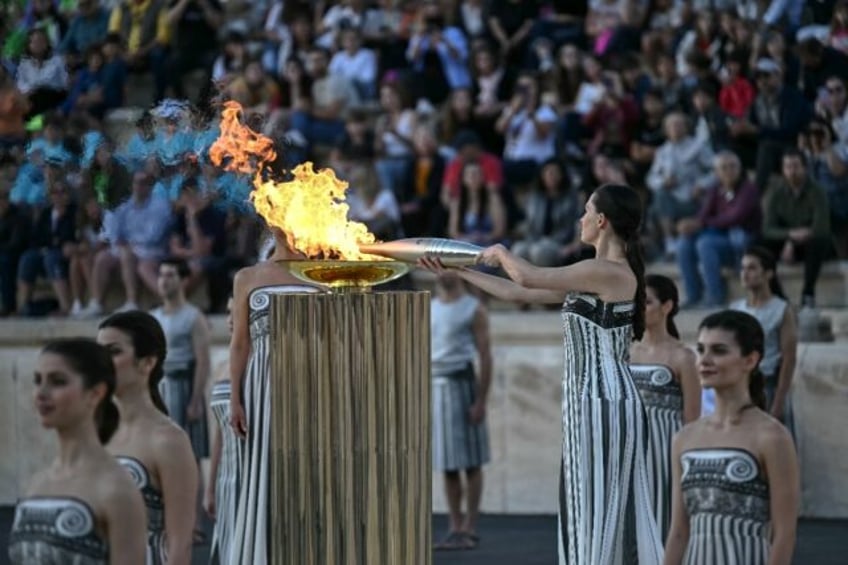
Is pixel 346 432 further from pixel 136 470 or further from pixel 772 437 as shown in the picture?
pixel 772 437

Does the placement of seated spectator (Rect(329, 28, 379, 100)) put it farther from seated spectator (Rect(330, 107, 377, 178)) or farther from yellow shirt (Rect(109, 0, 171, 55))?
yellow shirt (Rect(109, 0, 171, 55))

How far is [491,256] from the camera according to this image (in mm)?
7645

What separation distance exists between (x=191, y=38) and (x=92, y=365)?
14507 mm

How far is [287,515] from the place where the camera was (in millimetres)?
6785

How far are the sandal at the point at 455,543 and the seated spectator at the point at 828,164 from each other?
160 inches

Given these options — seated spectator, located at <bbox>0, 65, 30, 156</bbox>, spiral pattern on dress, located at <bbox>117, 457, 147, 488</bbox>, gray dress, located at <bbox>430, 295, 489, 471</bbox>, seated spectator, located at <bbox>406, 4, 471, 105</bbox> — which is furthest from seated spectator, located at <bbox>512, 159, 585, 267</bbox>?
spiral pattern on dress, located at <bbox>117, 457, 147, 488</bbox>

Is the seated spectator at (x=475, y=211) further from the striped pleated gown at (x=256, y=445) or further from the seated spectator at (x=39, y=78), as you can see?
the striped pleated gown at (x=256, y=445)

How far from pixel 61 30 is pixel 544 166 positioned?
611cm

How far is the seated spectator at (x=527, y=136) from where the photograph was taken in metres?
16.9

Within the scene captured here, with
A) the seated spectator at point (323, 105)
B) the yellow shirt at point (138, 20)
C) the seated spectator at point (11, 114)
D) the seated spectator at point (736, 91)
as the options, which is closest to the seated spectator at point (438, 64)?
the seated spectator at point (323, 105)

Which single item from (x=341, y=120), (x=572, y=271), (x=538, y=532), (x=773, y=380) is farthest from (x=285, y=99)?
(x=572, y=271)

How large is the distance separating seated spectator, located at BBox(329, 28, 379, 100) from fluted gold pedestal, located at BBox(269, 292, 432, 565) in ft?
39.1

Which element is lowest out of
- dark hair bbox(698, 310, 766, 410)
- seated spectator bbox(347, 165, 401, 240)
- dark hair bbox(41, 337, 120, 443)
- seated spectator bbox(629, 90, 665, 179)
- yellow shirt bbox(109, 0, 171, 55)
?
dark hair bbox(41, 337, 120, 443)

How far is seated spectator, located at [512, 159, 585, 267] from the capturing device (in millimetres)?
15750
